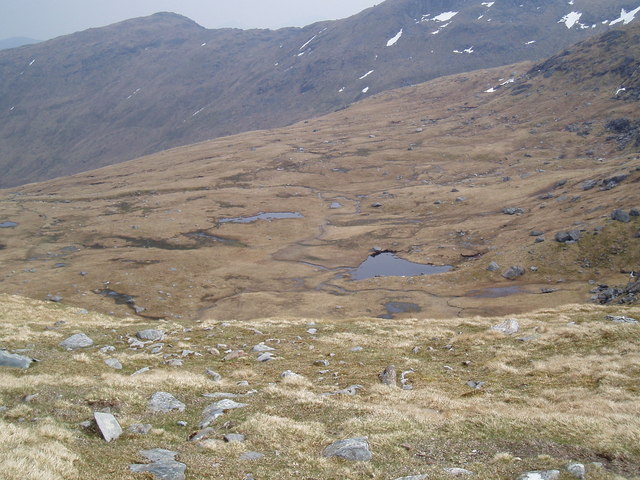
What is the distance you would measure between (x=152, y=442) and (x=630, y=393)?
20135mm

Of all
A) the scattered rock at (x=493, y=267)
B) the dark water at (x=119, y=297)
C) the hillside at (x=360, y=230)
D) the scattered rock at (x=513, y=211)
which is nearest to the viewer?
the hillside at (x=360, y=230)

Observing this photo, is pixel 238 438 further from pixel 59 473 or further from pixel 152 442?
pixel 59 473

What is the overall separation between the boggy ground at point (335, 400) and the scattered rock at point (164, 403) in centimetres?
45

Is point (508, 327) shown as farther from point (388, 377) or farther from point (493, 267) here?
point (493, 267)

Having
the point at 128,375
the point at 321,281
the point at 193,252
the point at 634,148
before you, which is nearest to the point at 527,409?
the point at 128,375

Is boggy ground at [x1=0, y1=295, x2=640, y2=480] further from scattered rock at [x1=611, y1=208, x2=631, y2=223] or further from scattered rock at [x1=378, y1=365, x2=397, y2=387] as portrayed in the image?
scattered rock at [x1=611, y1=208, x2=631, y2=223]

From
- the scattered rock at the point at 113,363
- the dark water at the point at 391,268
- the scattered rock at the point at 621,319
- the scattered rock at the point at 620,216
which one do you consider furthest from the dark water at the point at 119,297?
the scattered rock at the point at 620,216

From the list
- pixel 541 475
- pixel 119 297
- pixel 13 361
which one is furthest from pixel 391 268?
pixel 541 475

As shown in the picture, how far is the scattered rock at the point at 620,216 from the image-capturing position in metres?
77.3

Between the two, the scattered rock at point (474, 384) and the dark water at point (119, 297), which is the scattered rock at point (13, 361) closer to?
the scattered rock at point (474, 384)

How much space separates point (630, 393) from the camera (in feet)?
64.6

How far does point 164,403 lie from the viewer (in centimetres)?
1941

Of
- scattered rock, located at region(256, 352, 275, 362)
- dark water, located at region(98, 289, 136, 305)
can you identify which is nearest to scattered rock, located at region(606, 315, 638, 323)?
scattered rock, located at region(256, 352, 275, 362)

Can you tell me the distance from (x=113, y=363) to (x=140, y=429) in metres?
11.4
